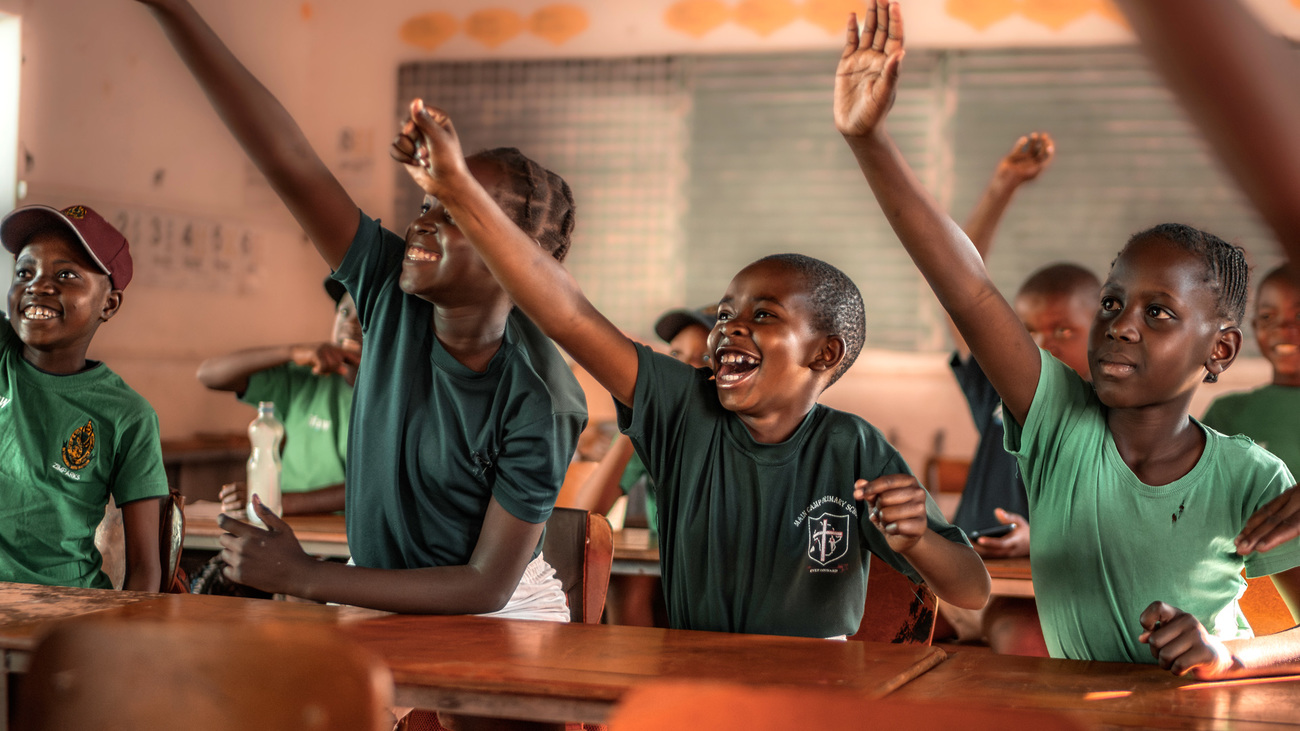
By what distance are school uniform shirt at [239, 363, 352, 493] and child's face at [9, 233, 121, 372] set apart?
1180 millimetres

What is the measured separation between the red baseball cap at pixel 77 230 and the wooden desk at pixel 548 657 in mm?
893

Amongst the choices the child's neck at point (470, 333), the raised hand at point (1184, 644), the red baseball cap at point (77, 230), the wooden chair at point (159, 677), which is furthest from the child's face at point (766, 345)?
the red baseball cap at point (77, 230)

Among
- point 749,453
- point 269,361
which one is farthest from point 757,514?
point 269,361

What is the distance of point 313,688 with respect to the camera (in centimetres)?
92

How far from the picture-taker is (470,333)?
1.82 meters

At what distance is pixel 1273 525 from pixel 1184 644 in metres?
0.22

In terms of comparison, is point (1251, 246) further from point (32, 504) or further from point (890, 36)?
point (32, 504)

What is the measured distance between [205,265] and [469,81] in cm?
157

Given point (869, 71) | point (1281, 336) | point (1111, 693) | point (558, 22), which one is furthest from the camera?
point (558, 22)

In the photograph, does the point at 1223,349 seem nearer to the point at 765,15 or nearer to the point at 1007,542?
the point at 1007,542

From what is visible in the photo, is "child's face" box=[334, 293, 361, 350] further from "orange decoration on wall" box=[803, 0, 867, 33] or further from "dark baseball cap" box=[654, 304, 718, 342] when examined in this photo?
"orange decoration on wall" box=[803, 0, 867, 33]

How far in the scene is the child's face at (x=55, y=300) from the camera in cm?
208

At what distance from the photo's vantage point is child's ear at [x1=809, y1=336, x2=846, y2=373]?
179cm

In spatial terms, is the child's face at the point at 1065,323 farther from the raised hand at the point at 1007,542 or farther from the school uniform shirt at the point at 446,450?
the school uniform shirt at the point at 446,450
